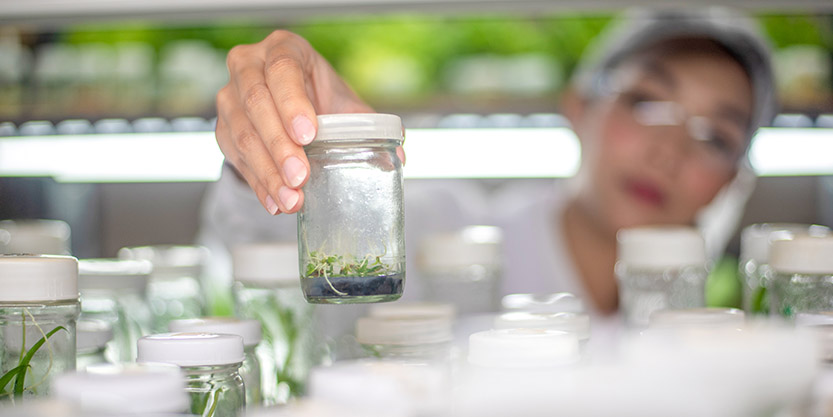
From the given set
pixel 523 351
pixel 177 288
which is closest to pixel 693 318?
pixel 523 351

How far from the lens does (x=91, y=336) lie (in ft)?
2.50

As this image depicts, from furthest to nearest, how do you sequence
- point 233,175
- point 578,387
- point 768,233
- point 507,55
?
point 507,55
point 233,175
point 768,233
point 578,387

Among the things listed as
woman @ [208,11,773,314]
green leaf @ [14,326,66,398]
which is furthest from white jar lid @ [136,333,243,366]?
woman @ [208,11,773,314]

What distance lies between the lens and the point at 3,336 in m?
Answer: 0.65

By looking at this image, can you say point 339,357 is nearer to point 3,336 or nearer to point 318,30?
point 3,336

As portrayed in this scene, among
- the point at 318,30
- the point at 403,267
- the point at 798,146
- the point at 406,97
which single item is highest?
the point at 318,30

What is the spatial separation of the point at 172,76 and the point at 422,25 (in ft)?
2.25

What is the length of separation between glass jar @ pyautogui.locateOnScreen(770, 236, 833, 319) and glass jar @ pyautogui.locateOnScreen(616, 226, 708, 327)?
15 cm

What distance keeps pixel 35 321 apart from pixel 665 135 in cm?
138

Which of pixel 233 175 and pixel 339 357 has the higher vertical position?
pixel 233 175

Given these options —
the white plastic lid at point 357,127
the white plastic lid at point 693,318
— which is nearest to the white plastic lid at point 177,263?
the white plastic lid at point 357,127

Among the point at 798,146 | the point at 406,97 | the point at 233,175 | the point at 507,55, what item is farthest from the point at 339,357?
the point at 798,146

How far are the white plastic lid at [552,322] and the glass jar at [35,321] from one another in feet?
1.24

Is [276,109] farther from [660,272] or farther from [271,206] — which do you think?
[660,272]
